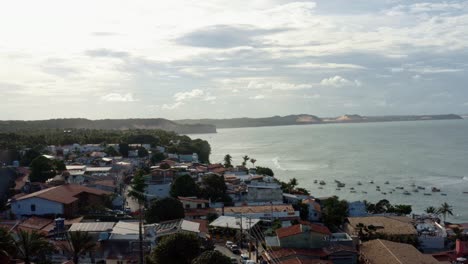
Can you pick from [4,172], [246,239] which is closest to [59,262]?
[246,239]

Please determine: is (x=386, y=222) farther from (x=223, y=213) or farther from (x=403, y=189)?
(x=403, y=189)

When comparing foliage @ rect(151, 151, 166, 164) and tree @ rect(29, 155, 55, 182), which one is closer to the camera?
tree @ rect(29, 155, 55, 182)

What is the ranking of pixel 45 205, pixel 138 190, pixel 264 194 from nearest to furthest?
pixel 45 205
pixel 138 190
pixel 264 194

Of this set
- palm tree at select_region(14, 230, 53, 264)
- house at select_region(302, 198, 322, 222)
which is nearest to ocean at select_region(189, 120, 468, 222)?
house at select_region(302, 198, 322, 222)

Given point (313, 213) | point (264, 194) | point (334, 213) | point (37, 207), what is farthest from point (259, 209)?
point (37, 207)

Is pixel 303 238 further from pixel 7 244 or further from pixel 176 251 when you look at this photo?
pixel 7 244

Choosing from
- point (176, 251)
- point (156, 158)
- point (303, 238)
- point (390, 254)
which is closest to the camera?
point (176, 251)

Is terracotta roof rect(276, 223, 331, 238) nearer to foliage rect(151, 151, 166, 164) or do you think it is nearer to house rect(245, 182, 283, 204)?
house rect(245, 182, 283, 204)
